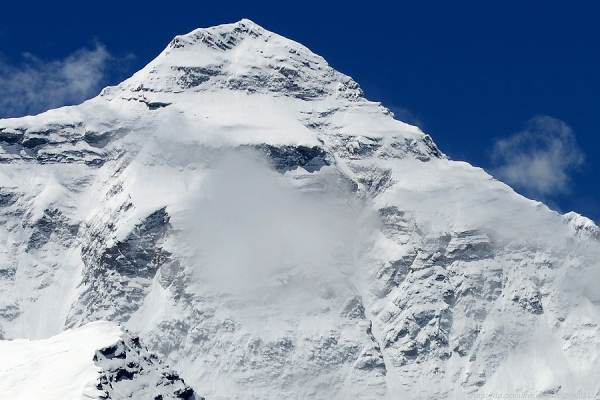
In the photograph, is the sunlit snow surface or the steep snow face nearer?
the steep snow face

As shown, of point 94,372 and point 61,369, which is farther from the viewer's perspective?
point 61,369

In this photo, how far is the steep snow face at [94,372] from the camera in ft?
585

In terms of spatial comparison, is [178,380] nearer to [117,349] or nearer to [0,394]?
[117,349]

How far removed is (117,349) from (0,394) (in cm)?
1416

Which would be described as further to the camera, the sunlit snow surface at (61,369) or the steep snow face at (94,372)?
the sunlit snow surface at (61,369)

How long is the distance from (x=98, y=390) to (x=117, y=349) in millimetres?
8905

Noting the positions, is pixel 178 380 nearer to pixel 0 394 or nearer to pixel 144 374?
pixel 144 374

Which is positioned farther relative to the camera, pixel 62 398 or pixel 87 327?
pixel 87 327

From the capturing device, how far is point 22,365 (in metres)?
195

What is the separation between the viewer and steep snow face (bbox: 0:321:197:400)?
178375 mm

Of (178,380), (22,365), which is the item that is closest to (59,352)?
(22,365)

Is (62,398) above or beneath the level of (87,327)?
beneath

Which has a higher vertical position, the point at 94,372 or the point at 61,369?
the point at 61,369

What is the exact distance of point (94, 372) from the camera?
18050 centimetres
